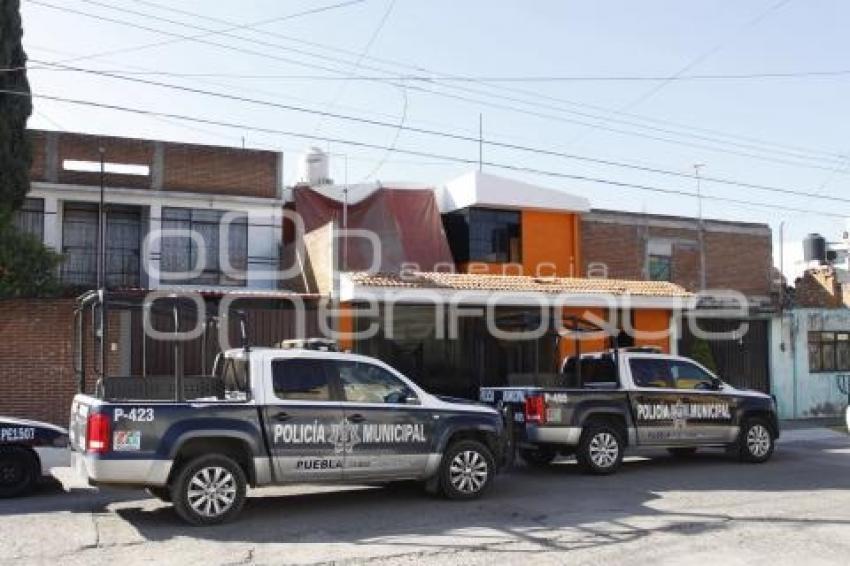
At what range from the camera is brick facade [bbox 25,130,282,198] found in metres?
20.8

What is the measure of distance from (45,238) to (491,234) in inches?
459

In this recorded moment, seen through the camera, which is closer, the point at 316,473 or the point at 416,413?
the point at 316,473

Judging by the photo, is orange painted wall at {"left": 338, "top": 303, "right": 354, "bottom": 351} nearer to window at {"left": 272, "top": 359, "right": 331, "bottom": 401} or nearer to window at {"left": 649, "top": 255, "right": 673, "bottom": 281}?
window at {"left": 272, "top": 359, "right": 331, "bottom": 401}

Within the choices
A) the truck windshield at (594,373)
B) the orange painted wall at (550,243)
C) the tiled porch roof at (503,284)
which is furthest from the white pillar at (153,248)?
the truck windshield at (594,373)

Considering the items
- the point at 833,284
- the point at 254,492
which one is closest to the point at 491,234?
the point at 833,284

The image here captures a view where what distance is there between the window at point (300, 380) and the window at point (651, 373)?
5.56 m

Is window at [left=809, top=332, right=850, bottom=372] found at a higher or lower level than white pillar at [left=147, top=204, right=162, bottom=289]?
lower

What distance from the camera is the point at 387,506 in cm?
1007

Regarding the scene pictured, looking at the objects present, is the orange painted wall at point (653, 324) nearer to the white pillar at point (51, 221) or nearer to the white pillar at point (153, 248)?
the white pillar at point (153, 248)

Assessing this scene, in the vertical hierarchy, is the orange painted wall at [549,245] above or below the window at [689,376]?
above

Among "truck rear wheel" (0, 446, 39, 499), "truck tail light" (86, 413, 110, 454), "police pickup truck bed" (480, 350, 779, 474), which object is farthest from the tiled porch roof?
"truck tail light" (86, 413, 110, 454)

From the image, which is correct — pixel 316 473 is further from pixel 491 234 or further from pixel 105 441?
pixel 491 234

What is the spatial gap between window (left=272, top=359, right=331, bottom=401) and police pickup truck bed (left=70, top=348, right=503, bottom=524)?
0.01 m

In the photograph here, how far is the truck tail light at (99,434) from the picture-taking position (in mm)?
8578
